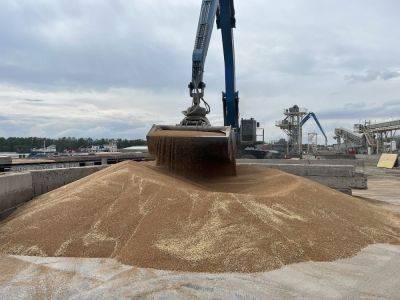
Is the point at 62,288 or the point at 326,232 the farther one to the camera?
the point at 326,232

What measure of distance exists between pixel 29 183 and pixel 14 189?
0.95 meters

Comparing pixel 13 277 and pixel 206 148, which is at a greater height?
pixel 206 148

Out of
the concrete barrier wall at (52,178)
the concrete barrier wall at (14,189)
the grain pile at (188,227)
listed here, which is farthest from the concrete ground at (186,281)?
the concrete barrier wall at (52,178)

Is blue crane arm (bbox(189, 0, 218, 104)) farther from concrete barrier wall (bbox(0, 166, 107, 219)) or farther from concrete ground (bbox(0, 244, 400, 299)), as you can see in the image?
concrete ground (bbox(0, 244, 400, 299))

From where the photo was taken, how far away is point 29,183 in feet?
33.1

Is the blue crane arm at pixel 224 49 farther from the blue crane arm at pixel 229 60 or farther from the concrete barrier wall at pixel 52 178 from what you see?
the concrete barrier wall at pixel 52 178

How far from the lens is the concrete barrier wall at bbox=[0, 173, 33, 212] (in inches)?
336

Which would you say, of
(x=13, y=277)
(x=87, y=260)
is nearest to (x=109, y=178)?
(x=87, y=260)

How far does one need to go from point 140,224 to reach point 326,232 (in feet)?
10.1

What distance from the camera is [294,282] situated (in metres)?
5.14

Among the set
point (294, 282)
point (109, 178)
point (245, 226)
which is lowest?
point (294, 282)

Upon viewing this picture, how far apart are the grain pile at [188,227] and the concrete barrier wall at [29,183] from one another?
1.70 feet

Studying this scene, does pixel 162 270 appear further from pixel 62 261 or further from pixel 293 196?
pixel 293 196

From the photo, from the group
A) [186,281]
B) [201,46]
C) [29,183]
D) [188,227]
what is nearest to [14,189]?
[29,183]
